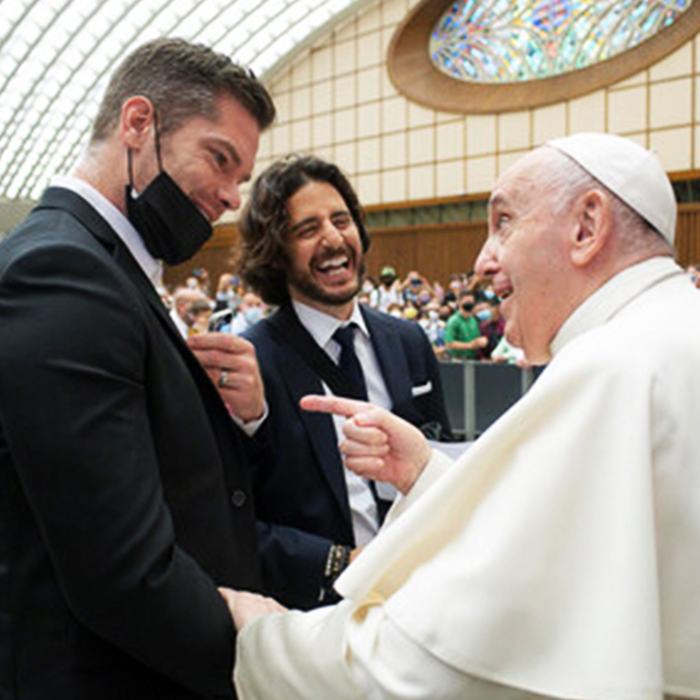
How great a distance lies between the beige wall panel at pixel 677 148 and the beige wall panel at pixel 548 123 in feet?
7.87

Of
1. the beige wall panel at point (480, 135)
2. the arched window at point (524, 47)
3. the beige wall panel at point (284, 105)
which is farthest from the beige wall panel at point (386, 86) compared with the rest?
the beige wall panel at point (284, 105)

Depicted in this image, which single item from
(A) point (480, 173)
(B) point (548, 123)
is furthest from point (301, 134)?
(B) point (548, 123)

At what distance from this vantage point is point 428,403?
8.58ft

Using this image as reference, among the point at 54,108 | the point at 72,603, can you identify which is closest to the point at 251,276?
the point at 72,603

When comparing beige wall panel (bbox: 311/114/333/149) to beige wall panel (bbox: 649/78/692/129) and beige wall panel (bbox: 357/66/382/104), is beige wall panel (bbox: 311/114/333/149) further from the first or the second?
beige wall panel (bbox: 649/78/692/129)

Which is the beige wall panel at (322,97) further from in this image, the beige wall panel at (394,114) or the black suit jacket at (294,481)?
the black suit jacket at (294,481)

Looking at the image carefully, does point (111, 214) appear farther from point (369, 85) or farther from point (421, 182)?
point (369, 85)

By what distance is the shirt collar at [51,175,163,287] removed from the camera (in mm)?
1516

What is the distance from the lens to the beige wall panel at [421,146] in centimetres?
2119

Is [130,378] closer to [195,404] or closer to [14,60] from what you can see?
[195,404]

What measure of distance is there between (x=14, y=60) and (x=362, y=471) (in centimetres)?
2526

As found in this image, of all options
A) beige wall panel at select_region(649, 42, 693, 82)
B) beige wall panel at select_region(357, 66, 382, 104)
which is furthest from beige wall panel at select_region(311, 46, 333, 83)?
beige wall panel at select_region(649, 42, 693, 82)

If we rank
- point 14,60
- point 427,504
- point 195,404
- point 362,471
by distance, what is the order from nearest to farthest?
point 427,504, point 195,404, point 362,471, point 14,60

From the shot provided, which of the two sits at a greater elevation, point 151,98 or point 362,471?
point 151,98
